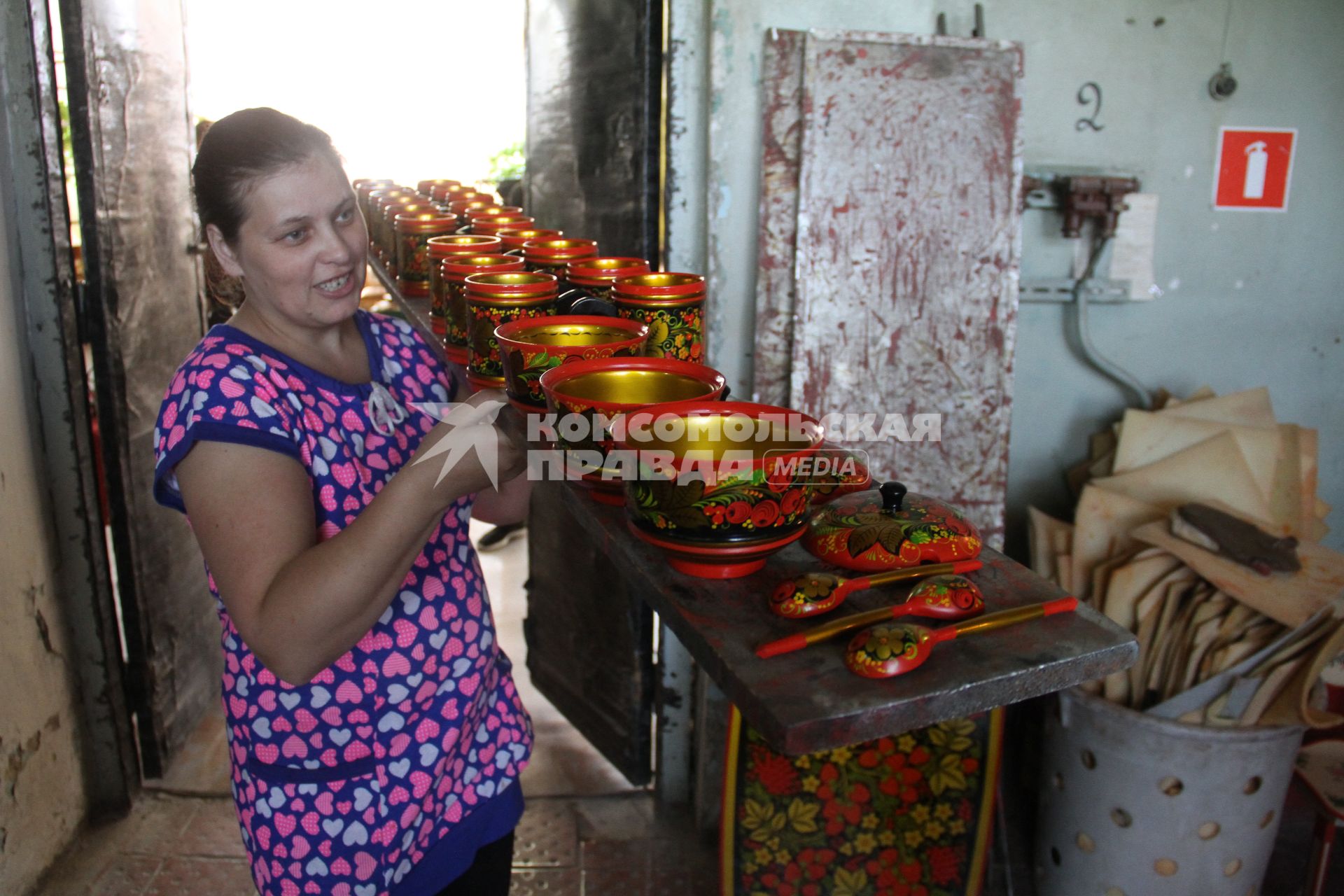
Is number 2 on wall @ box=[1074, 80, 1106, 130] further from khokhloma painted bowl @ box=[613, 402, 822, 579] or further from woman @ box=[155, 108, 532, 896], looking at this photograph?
khokhloma painted bowl @ box=[613, 402, 822, 579]

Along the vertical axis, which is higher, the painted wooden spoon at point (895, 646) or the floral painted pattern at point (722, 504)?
the floral painted pattern at point (722, 504)

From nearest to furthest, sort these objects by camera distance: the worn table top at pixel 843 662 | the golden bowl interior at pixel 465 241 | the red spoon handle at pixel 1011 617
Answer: the worn table top at pixel 843 662 → the red spoon handle at pixel 1011 617 → the golden bowl interior at pixel 465 241

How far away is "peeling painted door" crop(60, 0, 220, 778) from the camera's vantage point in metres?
2.38

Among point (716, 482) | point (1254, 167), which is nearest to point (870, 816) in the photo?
point (716, 482)

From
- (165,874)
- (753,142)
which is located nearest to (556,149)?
(753,142)

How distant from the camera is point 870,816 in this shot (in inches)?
82.4

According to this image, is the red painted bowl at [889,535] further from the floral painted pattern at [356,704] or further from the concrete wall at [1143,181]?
the concrete wall at [1143,181]

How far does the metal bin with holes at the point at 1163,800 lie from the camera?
79.7 inches

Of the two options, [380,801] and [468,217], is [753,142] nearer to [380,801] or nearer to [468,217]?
[468,217]

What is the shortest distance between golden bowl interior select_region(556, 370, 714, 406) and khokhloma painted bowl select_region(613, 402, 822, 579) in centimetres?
12

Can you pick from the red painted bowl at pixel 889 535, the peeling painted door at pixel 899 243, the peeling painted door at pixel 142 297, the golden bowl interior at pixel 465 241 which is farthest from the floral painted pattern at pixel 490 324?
the peeling painted door at pixel 142 297

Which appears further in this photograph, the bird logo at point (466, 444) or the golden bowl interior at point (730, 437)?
the bird logo at point (466, 444)

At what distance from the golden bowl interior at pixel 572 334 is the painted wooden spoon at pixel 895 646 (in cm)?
53

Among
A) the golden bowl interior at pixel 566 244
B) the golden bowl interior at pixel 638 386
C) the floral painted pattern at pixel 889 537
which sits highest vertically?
the golden bowl interior at pixel 566 244
